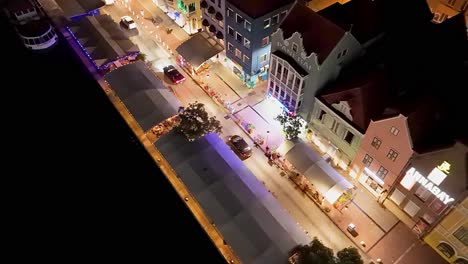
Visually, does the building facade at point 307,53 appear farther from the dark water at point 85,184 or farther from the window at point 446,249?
the window at point 446,249

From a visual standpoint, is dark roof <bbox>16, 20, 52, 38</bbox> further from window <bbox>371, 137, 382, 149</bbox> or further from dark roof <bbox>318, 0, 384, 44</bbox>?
window <bbox>371, 137, 382, 149</bbox>

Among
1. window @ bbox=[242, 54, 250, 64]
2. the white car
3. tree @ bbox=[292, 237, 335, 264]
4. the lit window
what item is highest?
the white car

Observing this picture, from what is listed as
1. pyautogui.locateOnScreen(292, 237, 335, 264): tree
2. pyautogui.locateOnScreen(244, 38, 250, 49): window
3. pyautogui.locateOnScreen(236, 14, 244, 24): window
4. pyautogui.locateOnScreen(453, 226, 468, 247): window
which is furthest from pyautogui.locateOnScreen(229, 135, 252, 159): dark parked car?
pyautogui.locateOnScreen(453, 226, 468, 247): window

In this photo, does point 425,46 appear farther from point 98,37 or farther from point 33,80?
point 33,80

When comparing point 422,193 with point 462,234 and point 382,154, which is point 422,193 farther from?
point 382,154

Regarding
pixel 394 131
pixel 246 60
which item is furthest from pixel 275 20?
pixel 394 131

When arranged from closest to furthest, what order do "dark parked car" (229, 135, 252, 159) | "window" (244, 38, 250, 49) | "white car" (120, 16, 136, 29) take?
"dark parked car" (229, 135, 252, 159), "window" (244, 38, 250, 49), "white car" (120, 16, 136, 29)

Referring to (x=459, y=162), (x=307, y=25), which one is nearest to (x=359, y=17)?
(x=307, y=25)
